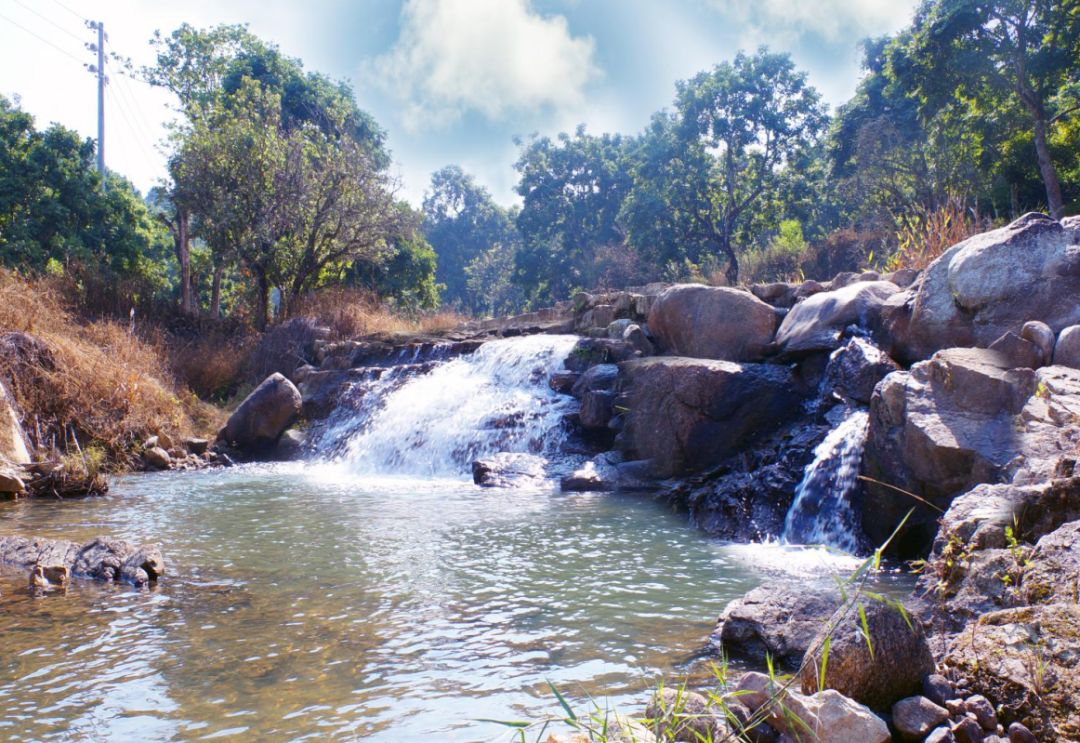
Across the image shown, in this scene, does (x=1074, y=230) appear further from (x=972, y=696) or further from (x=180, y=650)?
(x=180, y=650)

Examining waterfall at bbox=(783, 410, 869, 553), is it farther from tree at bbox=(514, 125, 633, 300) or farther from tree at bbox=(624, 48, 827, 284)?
tree at bbox=(514, 125, 633, 300)

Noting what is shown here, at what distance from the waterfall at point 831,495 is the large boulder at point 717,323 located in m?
2.80

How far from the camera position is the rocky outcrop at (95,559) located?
5.10m

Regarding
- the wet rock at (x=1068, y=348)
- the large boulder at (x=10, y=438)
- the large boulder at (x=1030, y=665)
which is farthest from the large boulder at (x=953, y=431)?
the large boulder at (x=10, y=438)

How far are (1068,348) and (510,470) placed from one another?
6091 mm

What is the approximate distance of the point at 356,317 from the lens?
A: 18.4m

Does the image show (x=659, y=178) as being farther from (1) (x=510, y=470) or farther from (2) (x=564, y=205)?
(1) (x=510, y=470)

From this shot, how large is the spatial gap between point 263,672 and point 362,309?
1614 cm

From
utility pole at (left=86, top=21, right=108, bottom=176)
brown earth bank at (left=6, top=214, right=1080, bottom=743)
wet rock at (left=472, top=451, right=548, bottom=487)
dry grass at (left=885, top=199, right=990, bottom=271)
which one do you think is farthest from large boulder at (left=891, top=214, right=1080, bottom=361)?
utility pole at (left=86, top=21, right=108, bottom=176)

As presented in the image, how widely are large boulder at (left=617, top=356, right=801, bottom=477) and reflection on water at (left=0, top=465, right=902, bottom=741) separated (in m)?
1.44

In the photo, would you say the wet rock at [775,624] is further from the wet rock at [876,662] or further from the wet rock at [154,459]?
the wet rock at [154,459]

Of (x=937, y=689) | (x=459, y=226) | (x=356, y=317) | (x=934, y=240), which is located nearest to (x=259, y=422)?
(x=356, y=317)

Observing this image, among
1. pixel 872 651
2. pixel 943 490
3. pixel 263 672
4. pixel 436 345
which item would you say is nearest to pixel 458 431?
pixel 436 345

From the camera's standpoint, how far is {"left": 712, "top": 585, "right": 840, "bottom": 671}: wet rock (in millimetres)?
3582
